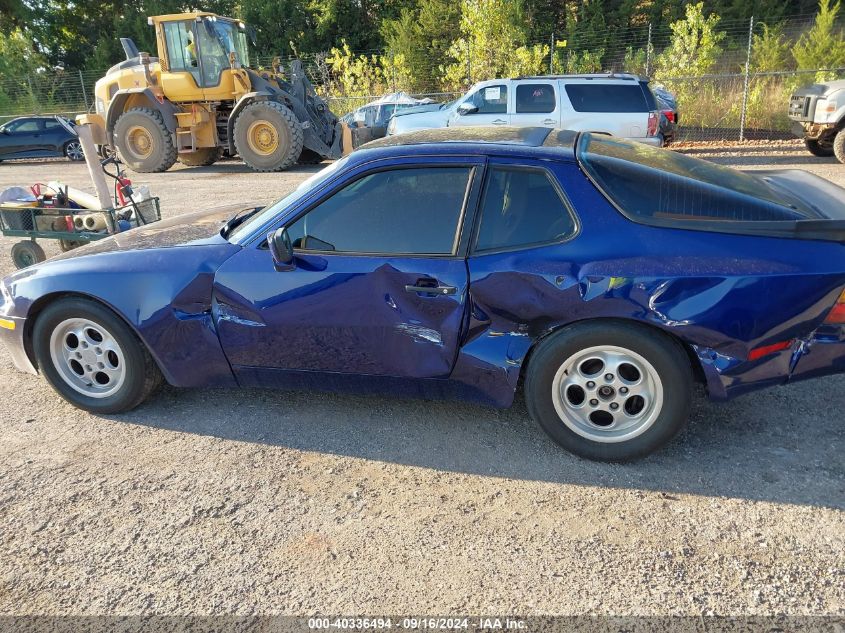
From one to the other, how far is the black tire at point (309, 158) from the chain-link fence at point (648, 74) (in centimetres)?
611

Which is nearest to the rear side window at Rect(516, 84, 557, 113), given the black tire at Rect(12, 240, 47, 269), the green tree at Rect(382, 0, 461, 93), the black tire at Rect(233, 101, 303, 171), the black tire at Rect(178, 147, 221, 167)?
the black tire at Rect(233, 101, 303, 171)

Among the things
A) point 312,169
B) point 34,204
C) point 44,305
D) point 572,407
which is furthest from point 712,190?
point 312,169

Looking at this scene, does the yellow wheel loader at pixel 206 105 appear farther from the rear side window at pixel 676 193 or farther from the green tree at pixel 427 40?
the rear side window at pixel 676 193

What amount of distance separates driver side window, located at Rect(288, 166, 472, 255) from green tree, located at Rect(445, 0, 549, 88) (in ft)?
57.9

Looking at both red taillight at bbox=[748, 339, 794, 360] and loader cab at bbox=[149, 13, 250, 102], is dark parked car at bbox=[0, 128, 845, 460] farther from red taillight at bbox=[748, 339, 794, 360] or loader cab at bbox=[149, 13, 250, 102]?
loader cab at bbox=[149, 13, 250, 102]

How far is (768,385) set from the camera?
9.57 ft

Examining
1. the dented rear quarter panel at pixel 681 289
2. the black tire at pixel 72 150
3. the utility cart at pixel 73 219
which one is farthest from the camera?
the black tire at pixel 72 150

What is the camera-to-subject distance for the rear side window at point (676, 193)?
2.95 meters

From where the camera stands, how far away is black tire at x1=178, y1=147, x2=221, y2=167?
16.7 m

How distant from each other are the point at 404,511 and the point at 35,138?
2060 centimetres

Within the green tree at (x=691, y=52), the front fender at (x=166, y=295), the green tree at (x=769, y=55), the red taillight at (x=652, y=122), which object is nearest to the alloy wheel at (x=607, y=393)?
the front fender at (x=166, y=295)

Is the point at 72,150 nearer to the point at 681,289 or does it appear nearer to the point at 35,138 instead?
the point at 35,138

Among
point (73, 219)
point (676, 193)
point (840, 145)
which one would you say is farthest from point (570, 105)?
point (676, 193)

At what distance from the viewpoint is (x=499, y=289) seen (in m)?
3.01
